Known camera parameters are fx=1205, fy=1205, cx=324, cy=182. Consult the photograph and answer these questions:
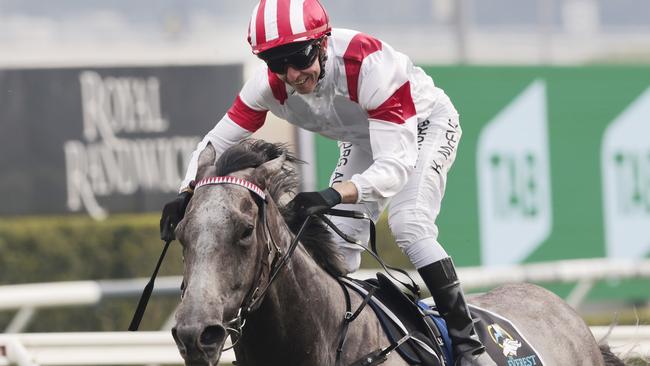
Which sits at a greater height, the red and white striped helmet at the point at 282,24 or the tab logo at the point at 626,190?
the red and white striped helmet at the point at 282,24

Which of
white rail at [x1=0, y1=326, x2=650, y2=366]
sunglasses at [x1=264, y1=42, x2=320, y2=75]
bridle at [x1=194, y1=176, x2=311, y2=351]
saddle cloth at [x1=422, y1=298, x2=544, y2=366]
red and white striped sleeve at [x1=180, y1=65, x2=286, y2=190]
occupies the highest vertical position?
sunglasses at [x1=264, y1=42, x2=320, y2=75]

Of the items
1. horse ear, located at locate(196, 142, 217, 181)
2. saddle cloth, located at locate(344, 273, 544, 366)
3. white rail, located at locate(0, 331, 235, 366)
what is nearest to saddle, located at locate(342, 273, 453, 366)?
saddle cloth, located at locate(344, 273, 544, 366)

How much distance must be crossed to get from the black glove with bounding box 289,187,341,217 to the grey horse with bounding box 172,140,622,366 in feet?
0.18

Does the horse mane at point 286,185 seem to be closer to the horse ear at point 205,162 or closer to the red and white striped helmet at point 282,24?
the horse ear at point 205,162

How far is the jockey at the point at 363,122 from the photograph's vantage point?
10.8 ft

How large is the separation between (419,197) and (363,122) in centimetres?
30

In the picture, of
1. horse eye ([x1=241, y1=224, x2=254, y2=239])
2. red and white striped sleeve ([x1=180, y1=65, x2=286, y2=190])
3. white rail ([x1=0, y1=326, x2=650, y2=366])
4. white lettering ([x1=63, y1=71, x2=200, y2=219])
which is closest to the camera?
horse eye ([x1=241, y1=224, x2=254, y2=239])

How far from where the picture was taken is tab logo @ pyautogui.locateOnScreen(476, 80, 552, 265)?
926 centimetres

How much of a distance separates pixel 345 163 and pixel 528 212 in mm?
5534

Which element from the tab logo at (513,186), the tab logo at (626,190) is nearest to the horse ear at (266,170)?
the tab logo at (513,186)

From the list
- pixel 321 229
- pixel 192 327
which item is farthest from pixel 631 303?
pixel 192 327

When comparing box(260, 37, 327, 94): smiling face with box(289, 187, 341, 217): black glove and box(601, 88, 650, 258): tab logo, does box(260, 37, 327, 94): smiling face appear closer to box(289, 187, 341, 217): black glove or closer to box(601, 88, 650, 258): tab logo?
box(289, 187, 341, 217): black glove

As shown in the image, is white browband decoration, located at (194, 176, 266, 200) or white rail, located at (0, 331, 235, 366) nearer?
white browband decoration, located at (194, 176, 266, 200)

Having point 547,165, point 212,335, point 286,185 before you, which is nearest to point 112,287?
point 286,185
